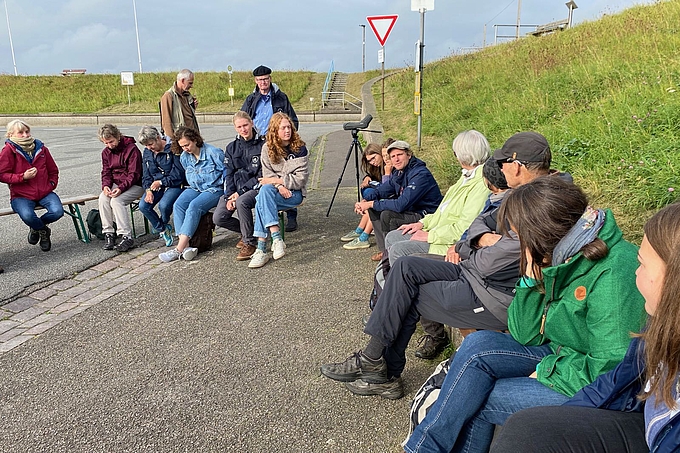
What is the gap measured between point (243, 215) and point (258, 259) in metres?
0.55

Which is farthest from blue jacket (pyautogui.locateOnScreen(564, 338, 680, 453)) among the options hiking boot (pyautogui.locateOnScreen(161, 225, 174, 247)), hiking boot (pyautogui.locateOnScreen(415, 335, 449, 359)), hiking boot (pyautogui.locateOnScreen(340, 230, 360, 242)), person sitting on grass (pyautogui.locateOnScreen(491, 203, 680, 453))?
hiking boot (pyautogui.locateOnScreen(161, 225, 174, 247))

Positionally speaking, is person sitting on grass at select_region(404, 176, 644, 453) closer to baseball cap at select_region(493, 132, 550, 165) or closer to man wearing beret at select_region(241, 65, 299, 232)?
baseball cap at select_region(493, 132, 550, 165)

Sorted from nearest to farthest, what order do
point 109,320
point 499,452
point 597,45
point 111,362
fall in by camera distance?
point 499,452 < point 111,362 < point 109,320 < point 597,45

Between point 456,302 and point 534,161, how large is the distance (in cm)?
99

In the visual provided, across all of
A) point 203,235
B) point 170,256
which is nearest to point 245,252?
point 203,235

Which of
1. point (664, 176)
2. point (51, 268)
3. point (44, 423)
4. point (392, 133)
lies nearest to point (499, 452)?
point (44, 423)

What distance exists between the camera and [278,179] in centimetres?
534

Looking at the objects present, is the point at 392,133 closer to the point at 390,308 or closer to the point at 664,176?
the point at 664,176

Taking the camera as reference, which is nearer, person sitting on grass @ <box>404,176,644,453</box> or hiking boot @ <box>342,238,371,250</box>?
person sitting on grass @ <box>404,176,644,453</box>

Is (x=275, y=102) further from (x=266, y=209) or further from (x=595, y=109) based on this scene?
(x=595, y=109)

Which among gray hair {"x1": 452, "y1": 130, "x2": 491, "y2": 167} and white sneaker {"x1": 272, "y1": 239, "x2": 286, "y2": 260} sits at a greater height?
gray hair {"x1": 452, "y1": 130, "x2": 491, "y2": 167}

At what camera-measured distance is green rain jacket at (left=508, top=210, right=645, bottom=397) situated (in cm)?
186

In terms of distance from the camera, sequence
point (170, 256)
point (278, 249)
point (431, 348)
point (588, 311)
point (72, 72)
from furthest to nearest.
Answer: point (72, 72)
point (170, 256)
point (278, 249)
point (431, 348)
point (588, 311)

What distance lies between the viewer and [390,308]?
2699mm
